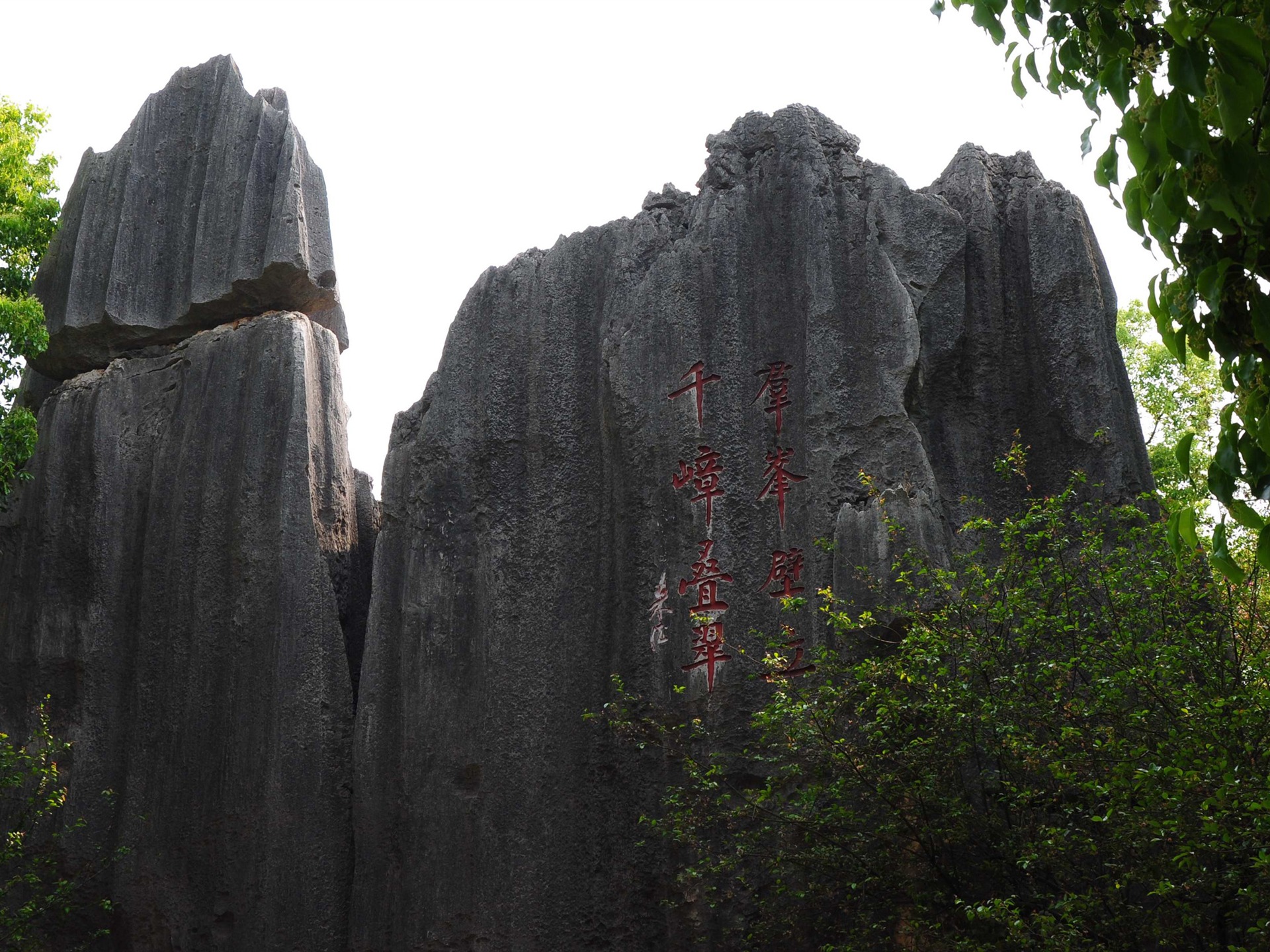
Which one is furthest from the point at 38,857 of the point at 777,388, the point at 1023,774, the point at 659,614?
the point at 1023,774

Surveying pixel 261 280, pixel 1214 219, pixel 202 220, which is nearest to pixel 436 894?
pixel 261 280

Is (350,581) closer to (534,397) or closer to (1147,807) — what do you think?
(534,397)

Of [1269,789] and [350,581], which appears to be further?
[350,581]

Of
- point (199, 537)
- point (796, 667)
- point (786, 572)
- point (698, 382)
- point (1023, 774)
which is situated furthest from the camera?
point (199, 537)

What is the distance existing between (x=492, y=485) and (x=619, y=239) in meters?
1.93

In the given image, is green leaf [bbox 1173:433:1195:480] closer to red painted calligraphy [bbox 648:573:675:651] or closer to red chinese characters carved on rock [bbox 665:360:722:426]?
red painted calligraphy [bbox 648:573:675:651]

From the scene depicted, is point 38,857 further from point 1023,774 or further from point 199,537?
point 1023,774

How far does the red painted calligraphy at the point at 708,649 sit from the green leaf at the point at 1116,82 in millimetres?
5172

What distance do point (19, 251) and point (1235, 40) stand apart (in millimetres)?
9784

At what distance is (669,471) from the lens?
843cm

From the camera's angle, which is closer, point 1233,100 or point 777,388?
point 1233,100

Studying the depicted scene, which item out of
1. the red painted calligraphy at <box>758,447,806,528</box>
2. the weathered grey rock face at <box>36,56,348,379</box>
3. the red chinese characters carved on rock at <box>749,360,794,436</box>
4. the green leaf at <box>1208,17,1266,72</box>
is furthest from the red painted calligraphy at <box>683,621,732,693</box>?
the green leaf at <box>1208,17,1266,72</box>

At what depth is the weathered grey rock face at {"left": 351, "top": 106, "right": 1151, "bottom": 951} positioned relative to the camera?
793cm

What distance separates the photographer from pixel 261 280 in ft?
33.3
